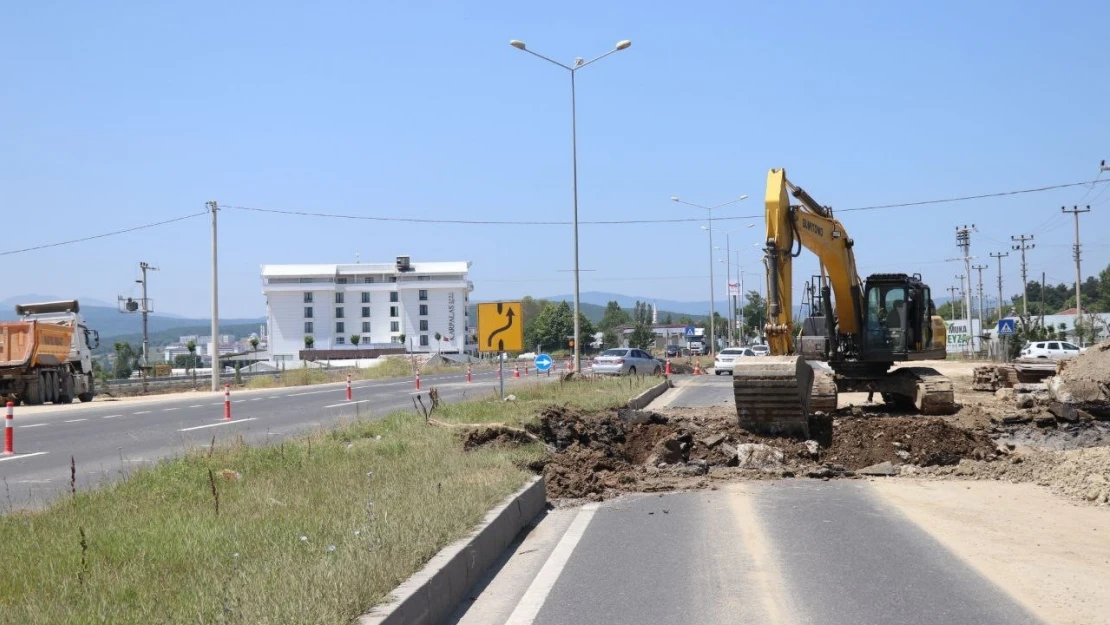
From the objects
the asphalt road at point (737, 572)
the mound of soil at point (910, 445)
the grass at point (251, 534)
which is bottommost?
the asphalt road at point (737, 572)

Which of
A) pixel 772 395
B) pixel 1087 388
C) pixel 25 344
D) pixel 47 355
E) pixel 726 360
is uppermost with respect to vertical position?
pixel 25 344

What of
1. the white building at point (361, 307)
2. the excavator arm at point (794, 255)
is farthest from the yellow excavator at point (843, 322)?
the white building at point (361, 307)

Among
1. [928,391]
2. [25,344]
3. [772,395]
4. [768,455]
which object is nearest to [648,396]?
[928,391]

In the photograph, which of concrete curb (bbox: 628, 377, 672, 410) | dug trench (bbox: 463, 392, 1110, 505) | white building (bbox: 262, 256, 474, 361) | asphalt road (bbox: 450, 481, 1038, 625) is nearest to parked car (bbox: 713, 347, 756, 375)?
concrete curb (bbox: 628, 377, 672, 410)

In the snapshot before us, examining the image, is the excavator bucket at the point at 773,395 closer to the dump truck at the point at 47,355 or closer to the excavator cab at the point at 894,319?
the excavator cab at the point at 894,319

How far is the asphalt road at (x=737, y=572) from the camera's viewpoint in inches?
279

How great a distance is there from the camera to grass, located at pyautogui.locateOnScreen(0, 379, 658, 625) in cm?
598

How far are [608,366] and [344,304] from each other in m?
93.8

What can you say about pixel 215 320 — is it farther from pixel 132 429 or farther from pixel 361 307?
pixel 361 307

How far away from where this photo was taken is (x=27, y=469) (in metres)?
16.4

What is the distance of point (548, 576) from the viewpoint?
835 centimetres

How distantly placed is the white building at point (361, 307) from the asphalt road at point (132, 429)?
314 feet

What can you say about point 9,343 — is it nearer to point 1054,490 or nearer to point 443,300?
point 1054,490

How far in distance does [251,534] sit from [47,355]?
33.8m
